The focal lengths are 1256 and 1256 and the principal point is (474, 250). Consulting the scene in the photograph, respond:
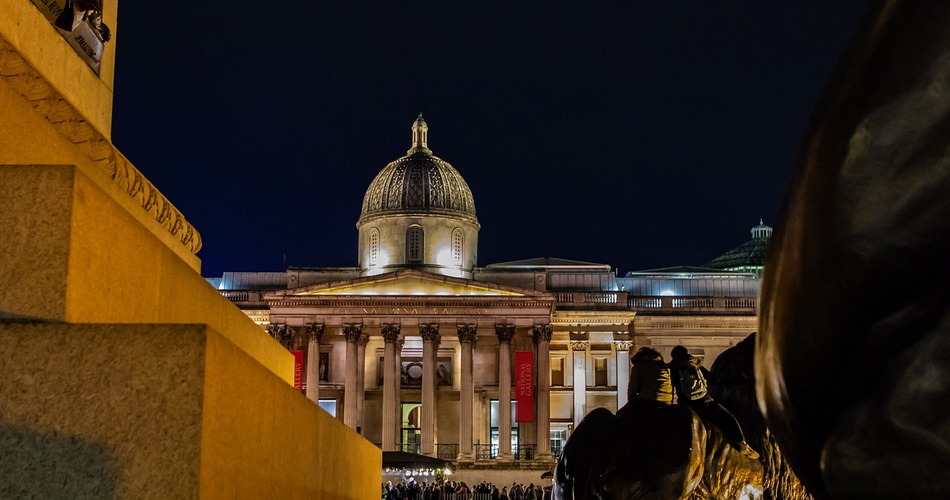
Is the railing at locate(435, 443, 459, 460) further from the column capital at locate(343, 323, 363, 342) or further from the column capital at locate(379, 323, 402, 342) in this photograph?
the column capital at locate(343, 323, 363, 342)

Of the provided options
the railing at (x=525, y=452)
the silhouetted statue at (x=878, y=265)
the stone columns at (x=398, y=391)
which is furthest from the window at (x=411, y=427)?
the silhouetted statue at (x=878, y=265)

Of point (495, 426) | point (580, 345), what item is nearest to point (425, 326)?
point (495, 426)

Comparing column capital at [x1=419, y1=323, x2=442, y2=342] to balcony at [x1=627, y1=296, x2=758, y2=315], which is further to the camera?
balcony at [x1=627, y1=296, x2=758, y2=315]

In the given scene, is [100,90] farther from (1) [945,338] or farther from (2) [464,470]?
(2) [464,470]

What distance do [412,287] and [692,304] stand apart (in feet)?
61.2

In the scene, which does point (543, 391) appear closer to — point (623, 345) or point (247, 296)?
point (623, 345)

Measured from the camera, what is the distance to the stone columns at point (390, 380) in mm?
72375

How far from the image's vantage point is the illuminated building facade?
2874 inches

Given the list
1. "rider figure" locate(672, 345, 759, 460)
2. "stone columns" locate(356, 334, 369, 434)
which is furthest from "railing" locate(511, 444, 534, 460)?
"rider figure" locate(672, 345, 759, 460)

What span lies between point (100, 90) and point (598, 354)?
70925mm

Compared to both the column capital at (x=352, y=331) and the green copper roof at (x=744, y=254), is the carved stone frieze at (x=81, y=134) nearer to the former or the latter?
the column capital at (x=352, y=331)

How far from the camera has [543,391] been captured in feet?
237

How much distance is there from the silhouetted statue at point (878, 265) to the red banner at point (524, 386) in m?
68.7

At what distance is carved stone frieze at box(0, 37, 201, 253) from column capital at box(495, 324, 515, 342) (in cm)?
6355
